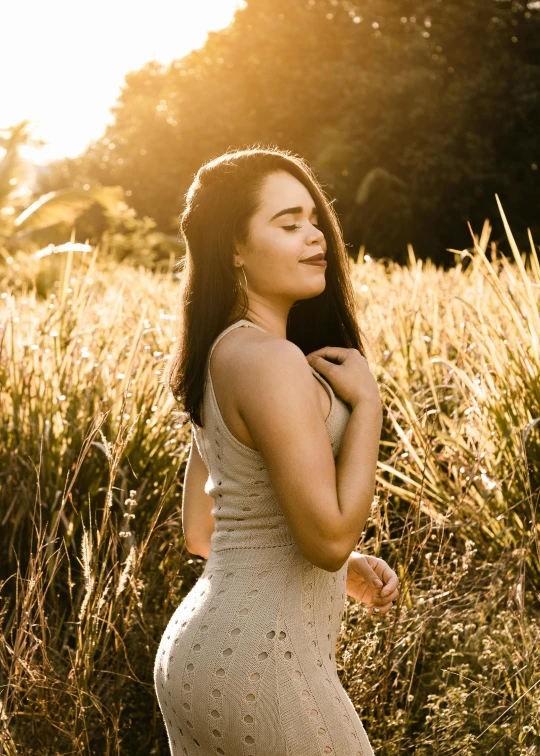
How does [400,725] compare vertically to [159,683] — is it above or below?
below

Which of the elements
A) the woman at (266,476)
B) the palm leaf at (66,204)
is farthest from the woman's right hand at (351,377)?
the palm leaf at (66,204)

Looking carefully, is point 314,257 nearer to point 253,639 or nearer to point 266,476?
point 266,476

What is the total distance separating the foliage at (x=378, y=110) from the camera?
1018 inches

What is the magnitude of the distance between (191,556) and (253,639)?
6.96ft

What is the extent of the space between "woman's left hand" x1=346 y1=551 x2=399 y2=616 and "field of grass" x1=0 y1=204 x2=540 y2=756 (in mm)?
507

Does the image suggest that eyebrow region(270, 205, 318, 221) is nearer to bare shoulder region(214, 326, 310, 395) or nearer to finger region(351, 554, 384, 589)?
bare shoulder region(214, 326, 310, 395)

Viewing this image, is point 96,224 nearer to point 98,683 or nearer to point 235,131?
point 235,131

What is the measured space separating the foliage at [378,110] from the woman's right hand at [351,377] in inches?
908

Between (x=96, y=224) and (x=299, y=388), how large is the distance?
3009 centimetres

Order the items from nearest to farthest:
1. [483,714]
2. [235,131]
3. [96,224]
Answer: [483,714] < [235,131] < [96,224]

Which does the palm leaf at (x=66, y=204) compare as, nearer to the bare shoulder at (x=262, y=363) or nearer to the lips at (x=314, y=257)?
the lips at (x=314, y=257)

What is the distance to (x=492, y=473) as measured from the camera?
3.44m

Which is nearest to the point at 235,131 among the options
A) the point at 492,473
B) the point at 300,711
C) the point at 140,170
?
the point at 140,170

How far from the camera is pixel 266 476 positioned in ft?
5.67
